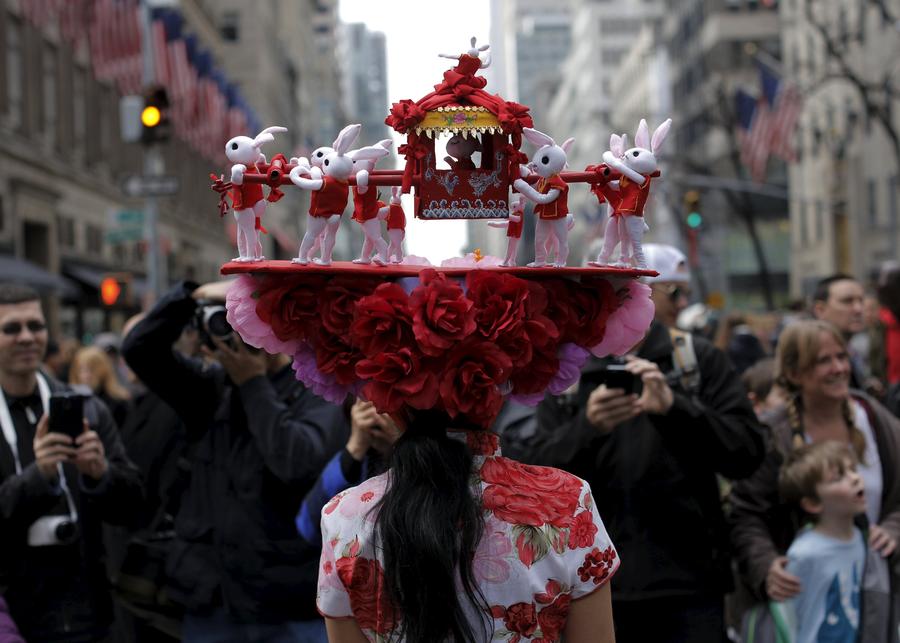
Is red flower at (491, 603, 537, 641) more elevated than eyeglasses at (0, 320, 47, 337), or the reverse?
eyeglasses at (0, 320, 47, 337)

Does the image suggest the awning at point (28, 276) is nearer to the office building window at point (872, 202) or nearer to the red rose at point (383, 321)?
the red rose at point (383, 321)

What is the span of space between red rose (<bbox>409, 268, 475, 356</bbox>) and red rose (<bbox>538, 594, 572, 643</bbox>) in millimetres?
607

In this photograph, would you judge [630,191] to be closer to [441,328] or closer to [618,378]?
[441,328]

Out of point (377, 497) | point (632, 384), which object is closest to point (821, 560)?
point (632, 384)

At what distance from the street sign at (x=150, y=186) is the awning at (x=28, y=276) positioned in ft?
27.4

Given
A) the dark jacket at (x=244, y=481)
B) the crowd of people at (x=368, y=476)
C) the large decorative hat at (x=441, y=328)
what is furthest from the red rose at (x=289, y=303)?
the dark jacket at (x=244, y=481)

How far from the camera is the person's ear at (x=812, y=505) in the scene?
5.27 m

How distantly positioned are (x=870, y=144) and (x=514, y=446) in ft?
126

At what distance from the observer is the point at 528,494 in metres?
2.76

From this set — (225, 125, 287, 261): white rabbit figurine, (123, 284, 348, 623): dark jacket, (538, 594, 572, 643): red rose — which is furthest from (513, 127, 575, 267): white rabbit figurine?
(123, 284, 348, 623): dark jacket

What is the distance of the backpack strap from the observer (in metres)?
5.10

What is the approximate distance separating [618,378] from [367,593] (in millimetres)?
1968

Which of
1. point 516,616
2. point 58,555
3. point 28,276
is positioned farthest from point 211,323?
point 28,276

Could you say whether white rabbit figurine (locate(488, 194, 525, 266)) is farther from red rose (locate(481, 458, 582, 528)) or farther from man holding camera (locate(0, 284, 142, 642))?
man holding camera (locate(0, 284, 142, 642))
